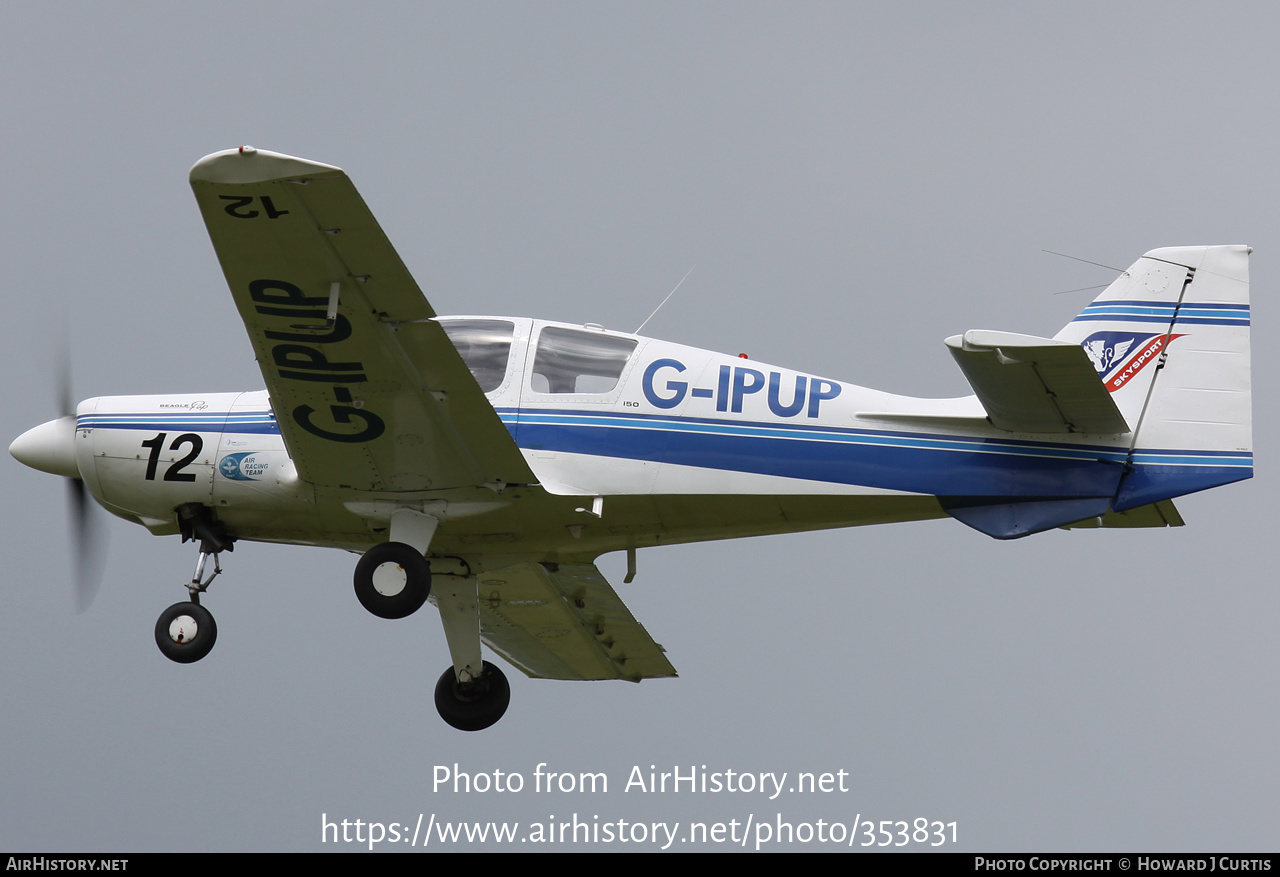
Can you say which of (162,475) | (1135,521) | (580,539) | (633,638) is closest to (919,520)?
(1135,521)

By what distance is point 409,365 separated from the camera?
9477 millimetres

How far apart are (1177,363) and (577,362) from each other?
4026 millimetres

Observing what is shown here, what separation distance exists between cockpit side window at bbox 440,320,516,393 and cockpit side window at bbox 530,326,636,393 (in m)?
0.23

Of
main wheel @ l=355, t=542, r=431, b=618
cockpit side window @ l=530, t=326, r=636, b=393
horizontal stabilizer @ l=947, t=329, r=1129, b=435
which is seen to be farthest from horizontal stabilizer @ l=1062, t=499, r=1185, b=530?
main wheel @ l=355, t=542, r=431, b=618

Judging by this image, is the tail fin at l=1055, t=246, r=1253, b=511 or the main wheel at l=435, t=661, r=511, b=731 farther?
the main wheel at l=435, t=661, r=511, b=731

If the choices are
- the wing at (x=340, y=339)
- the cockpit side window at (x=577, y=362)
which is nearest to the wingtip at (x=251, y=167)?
the wing at (x=340, y=339)

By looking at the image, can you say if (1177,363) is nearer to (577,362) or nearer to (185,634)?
(577,362)

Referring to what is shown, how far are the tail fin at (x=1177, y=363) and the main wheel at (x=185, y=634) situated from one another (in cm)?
630

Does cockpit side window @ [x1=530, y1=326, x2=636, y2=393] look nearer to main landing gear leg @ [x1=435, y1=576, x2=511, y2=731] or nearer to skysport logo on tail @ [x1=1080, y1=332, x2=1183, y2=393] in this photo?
main landing gear leg @ [x1=435, y1=576, x2=511, y2=731]

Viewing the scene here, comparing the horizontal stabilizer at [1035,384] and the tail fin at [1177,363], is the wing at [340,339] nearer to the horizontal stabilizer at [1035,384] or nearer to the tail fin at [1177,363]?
the horizontal stabilizer at [1035,384]

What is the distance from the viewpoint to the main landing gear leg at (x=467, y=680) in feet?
39.5

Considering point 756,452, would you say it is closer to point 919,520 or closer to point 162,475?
point 919,520

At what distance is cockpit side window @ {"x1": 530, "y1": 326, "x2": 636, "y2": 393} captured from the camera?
10.4m

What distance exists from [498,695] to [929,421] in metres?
4.32
